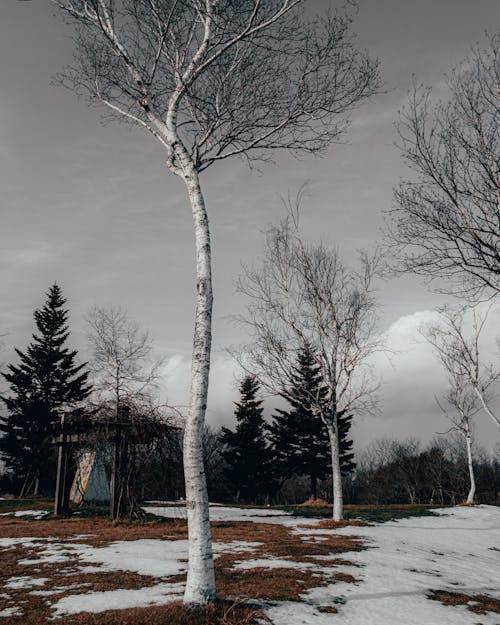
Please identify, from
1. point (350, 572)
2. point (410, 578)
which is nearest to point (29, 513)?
point (350, 572)

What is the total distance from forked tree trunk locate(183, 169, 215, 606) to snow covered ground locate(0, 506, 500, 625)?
2.18ft

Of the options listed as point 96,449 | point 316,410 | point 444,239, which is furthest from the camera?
point 316,410

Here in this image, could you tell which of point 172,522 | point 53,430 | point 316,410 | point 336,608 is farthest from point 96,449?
point 336,608

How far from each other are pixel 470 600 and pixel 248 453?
97.8 ft

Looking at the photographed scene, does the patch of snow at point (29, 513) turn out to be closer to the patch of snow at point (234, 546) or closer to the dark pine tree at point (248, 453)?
the patch of snow at point (234, 546)

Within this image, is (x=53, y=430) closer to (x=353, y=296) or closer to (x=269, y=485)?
(x=353, y=296)

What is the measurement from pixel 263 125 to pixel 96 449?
9.36m

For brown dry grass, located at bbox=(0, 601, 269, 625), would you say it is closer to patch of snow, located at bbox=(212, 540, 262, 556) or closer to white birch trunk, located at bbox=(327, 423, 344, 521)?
patch of snow, located at bbox=(212, 540, 262, 556)

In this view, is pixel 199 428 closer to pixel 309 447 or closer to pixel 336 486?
pixel 336 486

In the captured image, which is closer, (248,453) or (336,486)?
(336,486)

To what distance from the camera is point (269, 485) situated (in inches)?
1351

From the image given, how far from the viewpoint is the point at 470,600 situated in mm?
5590

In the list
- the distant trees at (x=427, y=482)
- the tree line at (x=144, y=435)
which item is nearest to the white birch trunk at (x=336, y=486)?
the tree line at (x=144, y=435)

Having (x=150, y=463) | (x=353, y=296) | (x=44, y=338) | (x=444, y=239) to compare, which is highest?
(x=44, y=338)
